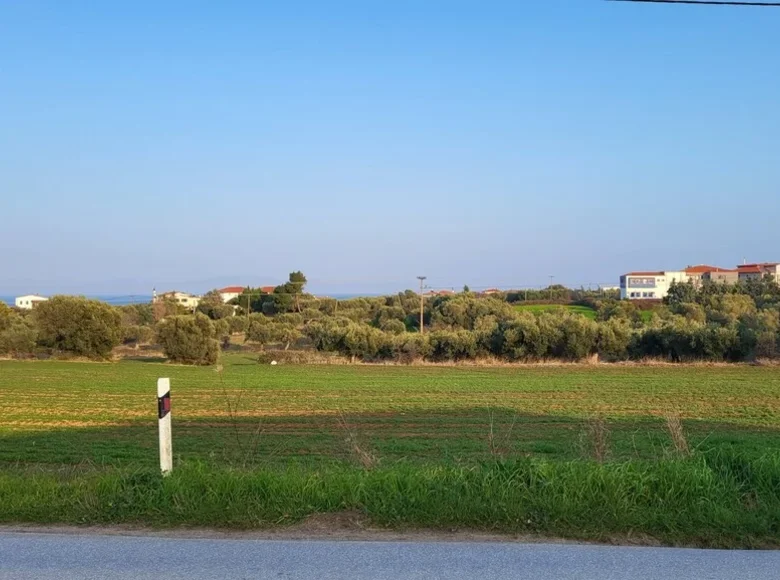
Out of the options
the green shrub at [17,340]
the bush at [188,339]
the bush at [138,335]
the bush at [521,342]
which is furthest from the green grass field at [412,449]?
the bush at [138,335]

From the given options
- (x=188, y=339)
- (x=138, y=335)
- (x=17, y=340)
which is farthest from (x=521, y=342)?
(x=138, y=335)

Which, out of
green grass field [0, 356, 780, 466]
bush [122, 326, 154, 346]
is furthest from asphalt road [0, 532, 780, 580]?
bush [122, 326, 154, 346]

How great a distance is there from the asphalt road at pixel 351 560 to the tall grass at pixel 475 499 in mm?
352

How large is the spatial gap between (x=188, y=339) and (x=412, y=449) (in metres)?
42.0

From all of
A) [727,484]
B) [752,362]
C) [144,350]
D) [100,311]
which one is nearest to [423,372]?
[752,362]

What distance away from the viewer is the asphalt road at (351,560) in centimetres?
435

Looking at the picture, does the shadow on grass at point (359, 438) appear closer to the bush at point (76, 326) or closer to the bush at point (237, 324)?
the bush at point (76, 326)

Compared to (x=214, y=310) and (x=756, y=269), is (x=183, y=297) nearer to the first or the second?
(x=214, y=310)

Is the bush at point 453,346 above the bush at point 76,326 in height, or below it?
below

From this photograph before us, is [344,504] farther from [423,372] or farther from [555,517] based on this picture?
[423,372]

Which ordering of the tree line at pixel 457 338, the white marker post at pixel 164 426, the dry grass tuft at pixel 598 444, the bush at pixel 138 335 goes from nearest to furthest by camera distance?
the white marker post at pixel 164 426 → the dry grass tuft at pixel 598 444 → the tree line at pixel 457 338 → the bush at pixel 138 335

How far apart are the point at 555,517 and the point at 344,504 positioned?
170cm

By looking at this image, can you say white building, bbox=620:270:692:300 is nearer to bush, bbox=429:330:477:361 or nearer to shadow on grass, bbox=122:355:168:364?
bush, bbox=429:330:477:361

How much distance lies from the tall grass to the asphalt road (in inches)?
13.9
